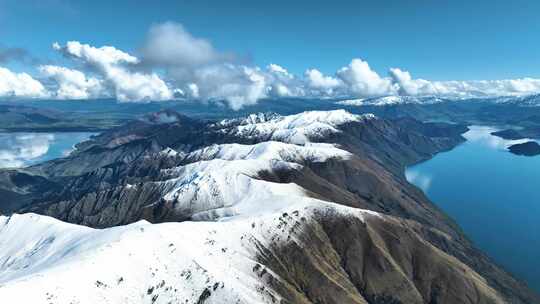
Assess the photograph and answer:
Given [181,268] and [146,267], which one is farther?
[181,268]

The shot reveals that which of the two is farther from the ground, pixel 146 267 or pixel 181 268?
pixel 146 267

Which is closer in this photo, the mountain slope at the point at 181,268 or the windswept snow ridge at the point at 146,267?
the windswept snow ridge at the point at 146,267

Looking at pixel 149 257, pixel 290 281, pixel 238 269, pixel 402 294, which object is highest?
pixel 149 257

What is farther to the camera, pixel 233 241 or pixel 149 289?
pixel 233 241

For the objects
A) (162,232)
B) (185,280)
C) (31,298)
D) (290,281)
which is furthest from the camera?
(290,281)

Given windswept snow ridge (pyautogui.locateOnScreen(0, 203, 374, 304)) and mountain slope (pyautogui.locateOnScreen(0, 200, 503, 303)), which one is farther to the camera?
mountain slope (pyautogui.locateOnScreen(0, 200, 503, 303))

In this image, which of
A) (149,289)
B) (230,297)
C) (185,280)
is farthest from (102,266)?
(230,297)

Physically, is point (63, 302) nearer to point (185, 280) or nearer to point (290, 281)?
point (185, 280)

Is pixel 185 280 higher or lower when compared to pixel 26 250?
higher

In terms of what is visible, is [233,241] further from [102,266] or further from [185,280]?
[102,266]

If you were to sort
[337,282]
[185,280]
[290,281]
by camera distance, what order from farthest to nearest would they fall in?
[337,282] < [290,281] < [185,280]
